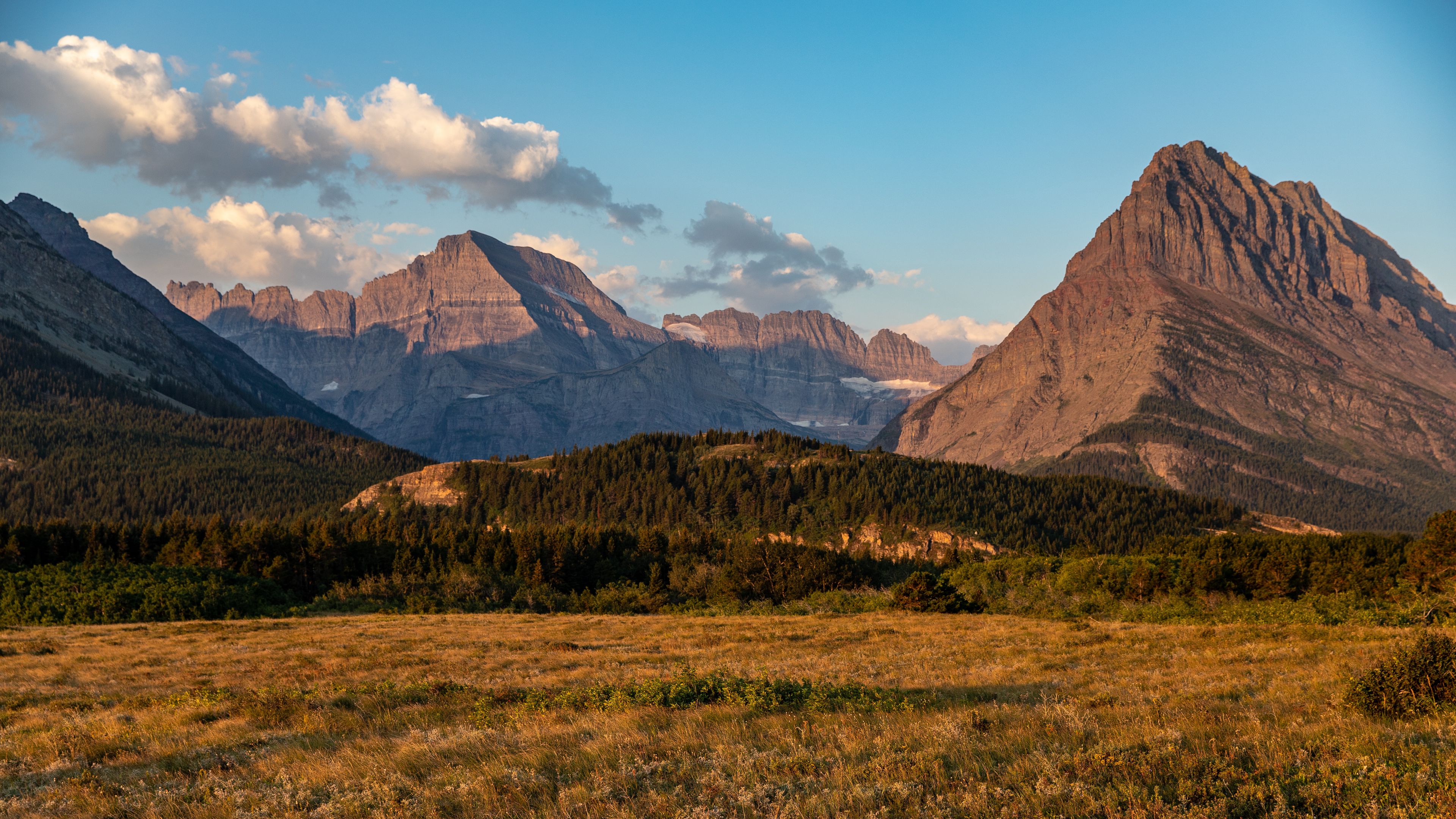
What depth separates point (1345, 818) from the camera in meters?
10.2

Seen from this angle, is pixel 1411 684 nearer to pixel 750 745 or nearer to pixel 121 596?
pixel 750 745

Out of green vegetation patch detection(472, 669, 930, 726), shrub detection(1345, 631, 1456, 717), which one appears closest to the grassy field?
green vegetation patch detection(472, 669, 930, 726)

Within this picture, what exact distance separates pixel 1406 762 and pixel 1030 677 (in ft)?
44.1

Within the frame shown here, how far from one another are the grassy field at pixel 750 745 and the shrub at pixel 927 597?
28.4 m

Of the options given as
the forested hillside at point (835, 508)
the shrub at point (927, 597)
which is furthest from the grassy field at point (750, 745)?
the forested hillside at point (835, 508)

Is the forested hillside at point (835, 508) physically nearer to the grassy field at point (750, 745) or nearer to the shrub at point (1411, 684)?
the grassy field at point (750, 745)

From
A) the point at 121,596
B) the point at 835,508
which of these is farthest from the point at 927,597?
the point at 835,508

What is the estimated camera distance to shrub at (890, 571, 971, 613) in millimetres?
58531

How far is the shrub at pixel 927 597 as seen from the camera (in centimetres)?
5853

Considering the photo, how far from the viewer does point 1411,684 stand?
666 inches

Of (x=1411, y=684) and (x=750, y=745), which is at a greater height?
(x=1411, y=684)

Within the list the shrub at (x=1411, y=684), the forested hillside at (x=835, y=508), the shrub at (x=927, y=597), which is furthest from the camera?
the forested hillside at (x=835, y=508)

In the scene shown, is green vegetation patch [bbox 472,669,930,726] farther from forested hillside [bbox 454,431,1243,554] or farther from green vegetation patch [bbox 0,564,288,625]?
forested hillside [bbox 454,431,1243,554]

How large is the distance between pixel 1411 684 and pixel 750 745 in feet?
45.2
